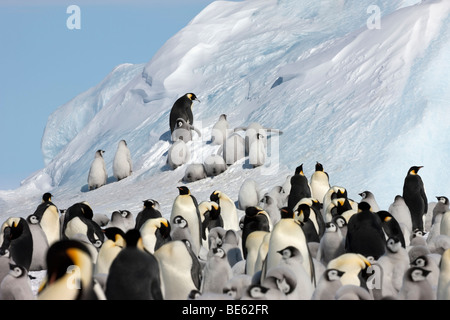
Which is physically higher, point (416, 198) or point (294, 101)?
point (294, 101)

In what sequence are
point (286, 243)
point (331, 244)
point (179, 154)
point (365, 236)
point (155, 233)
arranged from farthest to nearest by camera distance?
point (179, 154) < point (155, 233) < point (331, 244) < point (365, 236) < point (286, 243)

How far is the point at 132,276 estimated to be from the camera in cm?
439

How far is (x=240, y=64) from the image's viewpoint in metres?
18.6

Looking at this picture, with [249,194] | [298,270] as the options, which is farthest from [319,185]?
[298,270]

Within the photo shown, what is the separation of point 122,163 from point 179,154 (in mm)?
1613

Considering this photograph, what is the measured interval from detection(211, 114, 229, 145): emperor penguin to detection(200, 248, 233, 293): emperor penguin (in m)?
8.78

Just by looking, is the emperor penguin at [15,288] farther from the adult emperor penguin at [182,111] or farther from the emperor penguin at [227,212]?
the adult emperor penguin at [182,111]

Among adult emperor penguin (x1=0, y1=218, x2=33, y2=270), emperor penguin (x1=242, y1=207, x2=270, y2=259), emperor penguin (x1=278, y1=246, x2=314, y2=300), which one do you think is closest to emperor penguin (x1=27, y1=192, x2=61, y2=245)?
adult emperor penguin (x1=0, y1=218, x2=33, y2=270)

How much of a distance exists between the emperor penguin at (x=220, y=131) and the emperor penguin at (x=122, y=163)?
5.99 feet

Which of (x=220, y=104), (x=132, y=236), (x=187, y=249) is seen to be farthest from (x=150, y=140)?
(x=132, y=236)

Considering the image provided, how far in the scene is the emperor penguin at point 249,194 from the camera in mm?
11188

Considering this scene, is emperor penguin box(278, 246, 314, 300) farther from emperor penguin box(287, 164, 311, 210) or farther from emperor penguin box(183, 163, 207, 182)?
emperor penguin box(183, 163, 207, 182)

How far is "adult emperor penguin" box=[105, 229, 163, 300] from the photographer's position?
4379 millimetres

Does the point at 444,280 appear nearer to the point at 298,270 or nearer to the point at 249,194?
the point at 298,270
